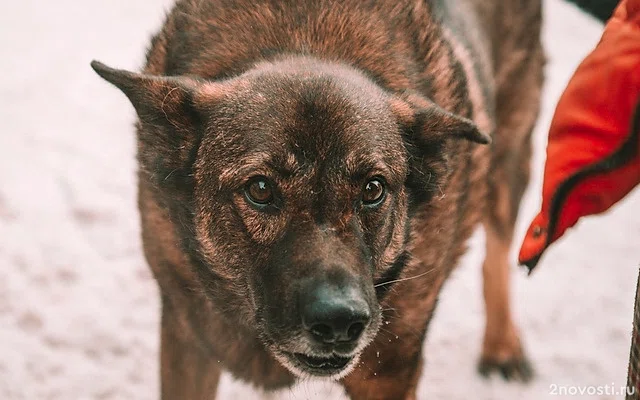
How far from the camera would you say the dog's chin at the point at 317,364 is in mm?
2412

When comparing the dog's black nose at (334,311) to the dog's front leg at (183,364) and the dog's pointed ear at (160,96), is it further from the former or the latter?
the dog's front leg at (183,364)

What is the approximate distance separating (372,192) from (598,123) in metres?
0.73

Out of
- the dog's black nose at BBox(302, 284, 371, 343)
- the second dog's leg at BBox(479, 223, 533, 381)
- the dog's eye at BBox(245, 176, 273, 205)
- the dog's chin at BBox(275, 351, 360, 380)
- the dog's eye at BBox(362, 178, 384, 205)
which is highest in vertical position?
the dog's eye at BBox(245, 176, 273, 205)

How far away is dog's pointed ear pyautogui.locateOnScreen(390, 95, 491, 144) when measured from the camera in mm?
2594

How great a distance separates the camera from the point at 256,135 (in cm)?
240

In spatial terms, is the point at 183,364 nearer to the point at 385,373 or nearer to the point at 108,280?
the point at 385,373

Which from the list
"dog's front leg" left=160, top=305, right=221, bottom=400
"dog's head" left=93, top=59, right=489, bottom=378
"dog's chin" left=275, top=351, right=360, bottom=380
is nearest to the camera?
"dog's head" left=93, top=59, right=489, bottom=378

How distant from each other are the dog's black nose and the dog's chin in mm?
179

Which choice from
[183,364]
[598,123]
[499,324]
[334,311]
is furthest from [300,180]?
[499,324]

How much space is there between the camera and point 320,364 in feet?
7.98

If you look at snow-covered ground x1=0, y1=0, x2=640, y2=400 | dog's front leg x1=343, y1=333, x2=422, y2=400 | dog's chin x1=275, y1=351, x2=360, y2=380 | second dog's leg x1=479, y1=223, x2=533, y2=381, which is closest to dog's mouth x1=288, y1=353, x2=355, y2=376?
dog's chin x1=275, y1=351, x2=360, y2=380

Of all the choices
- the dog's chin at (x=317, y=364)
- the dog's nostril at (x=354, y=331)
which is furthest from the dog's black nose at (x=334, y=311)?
the dog's chin at (x=317, y=364)

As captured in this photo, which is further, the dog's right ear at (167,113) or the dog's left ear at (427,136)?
the dog's left ear at (427,136)

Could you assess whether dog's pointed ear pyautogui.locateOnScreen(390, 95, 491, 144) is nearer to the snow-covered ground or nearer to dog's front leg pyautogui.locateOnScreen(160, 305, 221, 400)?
dog's front leg pyautogui.locateOnScreen(160, 305, 221, 400)
